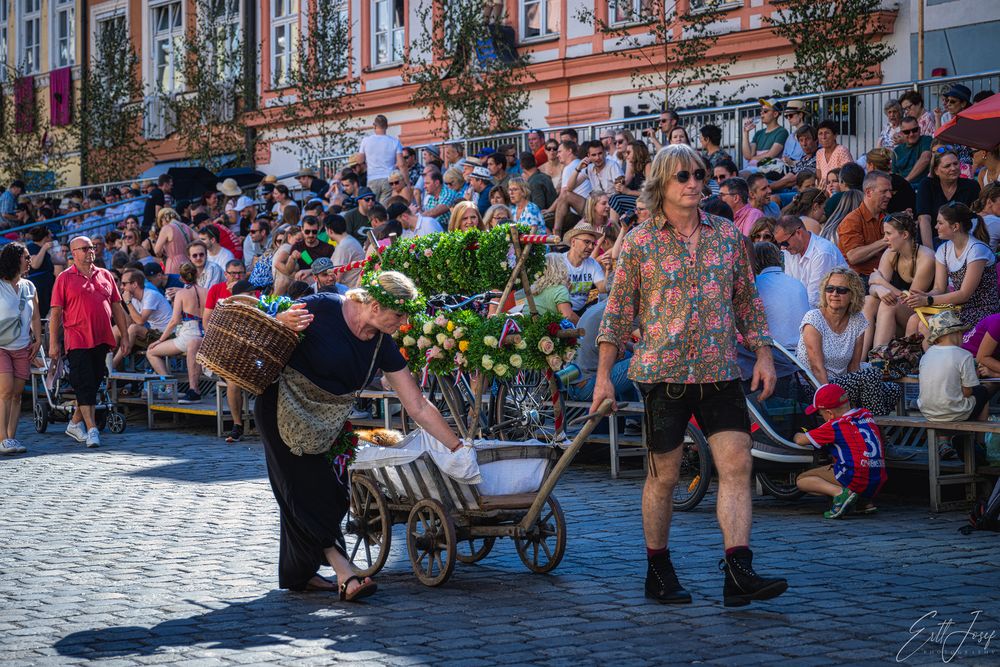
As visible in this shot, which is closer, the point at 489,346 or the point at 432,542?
the point at 432,542

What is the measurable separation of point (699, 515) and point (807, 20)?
1266cm

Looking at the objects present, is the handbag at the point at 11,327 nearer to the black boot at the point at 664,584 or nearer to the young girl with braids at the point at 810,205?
the young girl with braids at the point at 810,205

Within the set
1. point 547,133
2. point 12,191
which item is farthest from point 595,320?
point 12,191

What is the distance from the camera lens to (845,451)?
9516 millimetres

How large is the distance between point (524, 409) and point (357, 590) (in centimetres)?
463

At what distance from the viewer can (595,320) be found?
11.9m

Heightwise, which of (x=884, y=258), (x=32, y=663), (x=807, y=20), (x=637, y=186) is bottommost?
(x=32, y=663)

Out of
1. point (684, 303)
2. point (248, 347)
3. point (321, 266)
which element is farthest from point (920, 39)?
point (248, 347)

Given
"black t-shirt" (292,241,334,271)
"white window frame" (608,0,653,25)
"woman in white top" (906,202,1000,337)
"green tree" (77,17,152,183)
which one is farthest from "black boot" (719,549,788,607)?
"green tree" (77,17,152,183)

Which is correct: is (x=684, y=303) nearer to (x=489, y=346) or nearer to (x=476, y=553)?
(x=489, y=346)

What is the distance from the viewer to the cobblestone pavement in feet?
20.1

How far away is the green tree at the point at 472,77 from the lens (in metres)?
26.2

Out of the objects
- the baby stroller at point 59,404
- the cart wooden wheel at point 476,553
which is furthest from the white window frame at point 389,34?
the cart wooden wheel at point 476,553

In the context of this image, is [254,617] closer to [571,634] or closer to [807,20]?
[571,634]
